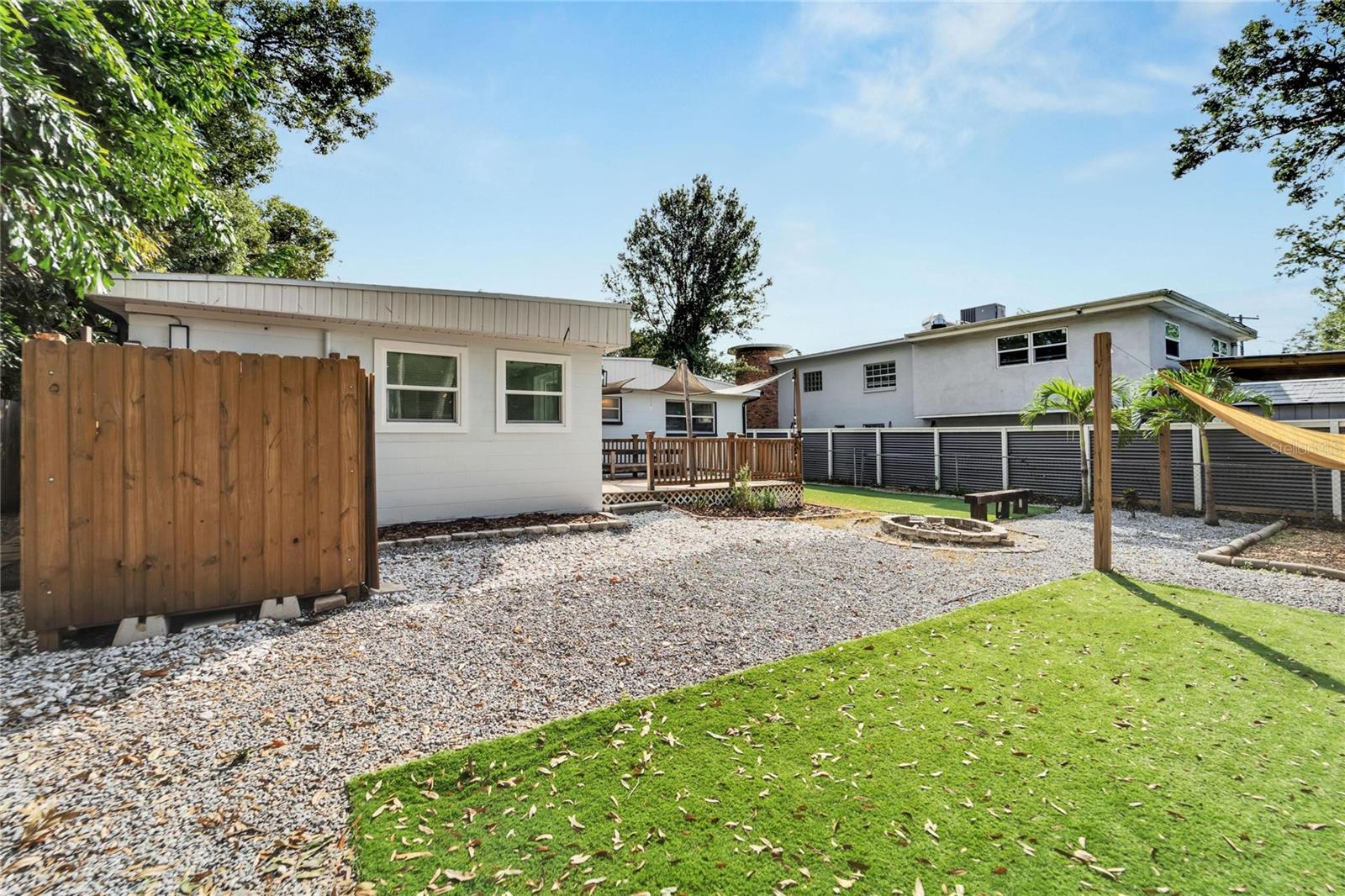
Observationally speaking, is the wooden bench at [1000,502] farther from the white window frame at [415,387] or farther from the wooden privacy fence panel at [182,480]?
the wooden privacy fence panel at [182,480]

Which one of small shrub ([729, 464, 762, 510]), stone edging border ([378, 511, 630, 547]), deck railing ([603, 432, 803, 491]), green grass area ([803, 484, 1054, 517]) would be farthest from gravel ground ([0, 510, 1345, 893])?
green grass area ([803, 484, 1054, 517])

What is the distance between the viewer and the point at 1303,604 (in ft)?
15.9

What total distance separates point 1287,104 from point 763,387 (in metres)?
15.7

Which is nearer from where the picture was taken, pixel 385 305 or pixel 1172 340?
pixel 385 305

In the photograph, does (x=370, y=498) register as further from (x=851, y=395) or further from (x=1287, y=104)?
(x=1287, y=104)

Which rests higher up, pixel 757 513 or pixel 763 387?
pixel 763 387

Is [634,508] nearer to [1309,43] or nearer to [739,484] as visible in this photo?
[739,484]

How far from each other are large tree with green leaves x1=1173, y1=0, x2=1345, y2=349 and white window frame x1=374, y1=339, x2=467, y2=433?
61.7 feet

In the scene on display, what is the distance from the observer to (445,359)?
7746 mm

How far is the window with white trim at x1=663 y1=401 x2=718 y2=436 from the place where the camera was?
1839 cm

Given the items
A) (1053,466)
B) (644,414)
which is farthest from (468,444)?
(1053,466)

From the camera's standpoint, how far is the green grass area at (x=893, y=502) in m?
10.8

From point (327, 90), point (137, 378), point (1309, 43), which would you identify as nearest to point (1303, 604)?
point (137, 378)

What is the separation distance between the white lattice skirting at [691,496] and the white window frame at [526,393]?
1787 millimetres
